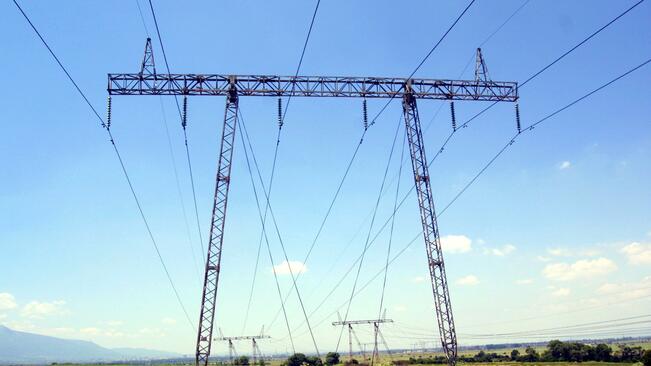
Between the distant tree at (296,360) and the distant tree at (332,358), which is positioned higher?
the distant tree at (296,360)

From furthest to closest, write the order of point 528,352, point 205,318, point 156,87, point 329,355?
1. point 329,355
2. point 528,352
3. point 205,318
4. point 156,87

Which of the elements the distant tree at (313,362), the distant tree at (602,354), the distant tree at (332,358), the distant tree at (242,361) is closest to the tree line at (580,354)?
the distant tree at (602,354)

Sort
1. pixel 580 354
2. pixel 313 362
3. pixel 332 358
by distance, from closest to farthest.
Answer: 1. pixel 580 354
2. pixel 313 362
3. pixel 332 358

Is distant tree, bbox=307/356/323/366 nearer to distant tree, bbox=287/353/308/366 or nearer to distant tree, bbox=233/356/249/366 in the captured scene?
distant tree, bbox=287/353/308/366

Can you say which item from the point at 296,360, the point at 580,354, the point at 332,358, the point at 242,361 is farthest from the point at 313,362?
the point at 580,354

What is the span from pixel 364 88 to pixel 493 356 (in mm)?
154356

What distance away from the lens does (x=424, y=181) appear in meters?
43.0

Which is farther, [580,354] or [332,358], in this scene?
[332,358]

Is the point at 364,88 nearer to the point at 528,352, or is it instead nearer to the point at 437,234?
the point at 437,234

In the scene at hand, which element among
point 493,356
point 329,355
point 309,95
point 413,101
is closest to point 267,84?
point 309,95

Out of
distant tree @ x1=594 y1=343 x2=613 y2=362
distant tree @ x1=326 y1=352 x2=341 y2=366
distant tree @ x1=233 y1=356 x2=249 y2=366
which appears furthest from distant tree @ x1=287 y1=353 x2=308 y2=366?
distant tree @ x1=594 y1=343 x2=613 y2=362

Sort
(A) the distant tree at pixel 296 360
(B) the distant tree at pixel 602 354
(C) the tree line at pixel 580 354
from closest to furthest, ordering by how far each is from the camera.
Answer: (C) the tree line at pixel 580 354
(B) the distant tree at pixel 602 354
(A) the distant tree at pixel 296 360

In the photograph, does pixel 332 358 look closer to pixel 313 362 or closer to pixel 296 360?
pixel 296 360

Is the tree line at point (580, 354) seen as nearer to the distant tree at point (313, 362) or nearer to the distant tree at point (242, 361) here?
the distant tree at point (313, 362)
